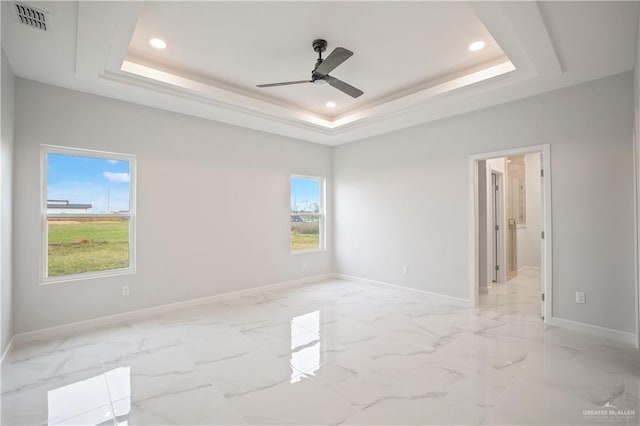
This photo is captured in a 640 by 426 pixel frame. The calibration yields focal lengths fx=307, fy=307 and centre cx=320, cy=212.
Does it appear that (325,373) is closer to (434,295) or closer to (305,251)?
(434,295)

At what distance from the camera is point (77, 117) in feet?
11.7

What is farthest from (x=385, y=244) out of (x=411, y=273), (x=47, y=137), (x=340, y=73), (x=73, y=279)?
(x=47, y=137)

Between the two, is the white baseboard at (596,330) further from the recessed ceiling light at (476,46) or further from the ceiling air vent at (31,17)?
the ceiling air vent at (31,17)

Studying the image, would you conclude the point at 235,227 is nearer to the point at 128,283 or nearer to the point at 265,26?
the point at 128,283

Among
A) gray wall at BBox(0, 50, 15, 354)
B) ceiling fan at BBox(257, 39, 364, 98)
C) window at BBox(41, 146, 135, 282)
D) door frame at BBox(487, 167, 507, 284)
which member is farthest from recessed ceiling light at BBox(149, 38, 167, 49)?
door frame at BBox(487, 167, 507, 284)

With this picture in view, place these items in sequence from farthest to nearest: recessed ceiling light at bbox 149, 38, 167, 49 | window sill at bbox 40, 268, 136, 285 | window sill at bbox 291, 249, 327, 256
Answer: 1. window sill at bbox 291, 249, 327, 256
2. window sill at bbox 40, 268, 136, 285
3. recessed ceiling light at bbox 149, 38, 167, 49

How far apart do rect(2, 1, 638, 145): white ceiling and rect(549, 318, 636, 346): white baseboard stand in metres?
2.71

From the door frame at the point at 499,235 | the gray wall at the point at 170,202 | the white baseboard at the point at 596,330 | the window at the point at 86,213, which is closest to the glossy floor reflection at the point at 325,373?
the white baseboard at the point at 596,330

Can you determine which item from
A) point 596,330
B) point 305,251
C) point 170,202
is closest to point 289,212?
point 305,251

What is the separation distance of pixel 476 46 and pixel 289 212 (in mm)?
3757

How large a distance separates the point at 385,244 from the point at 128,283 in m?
3.96

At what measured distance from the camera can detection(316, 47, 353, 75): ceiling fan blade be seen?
2580mm

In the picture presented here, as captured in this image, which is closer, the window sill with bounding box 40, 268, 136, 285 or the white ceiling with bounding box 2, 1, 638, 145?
the white ceiling with bounding box 2, 1, 638, 145

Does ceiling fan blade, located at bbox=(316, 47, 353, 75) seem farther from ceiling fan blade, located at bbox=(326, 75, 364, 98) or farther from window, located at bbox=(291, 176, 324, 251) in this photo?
window, located at bbox=(291, 176, 324, 251)
